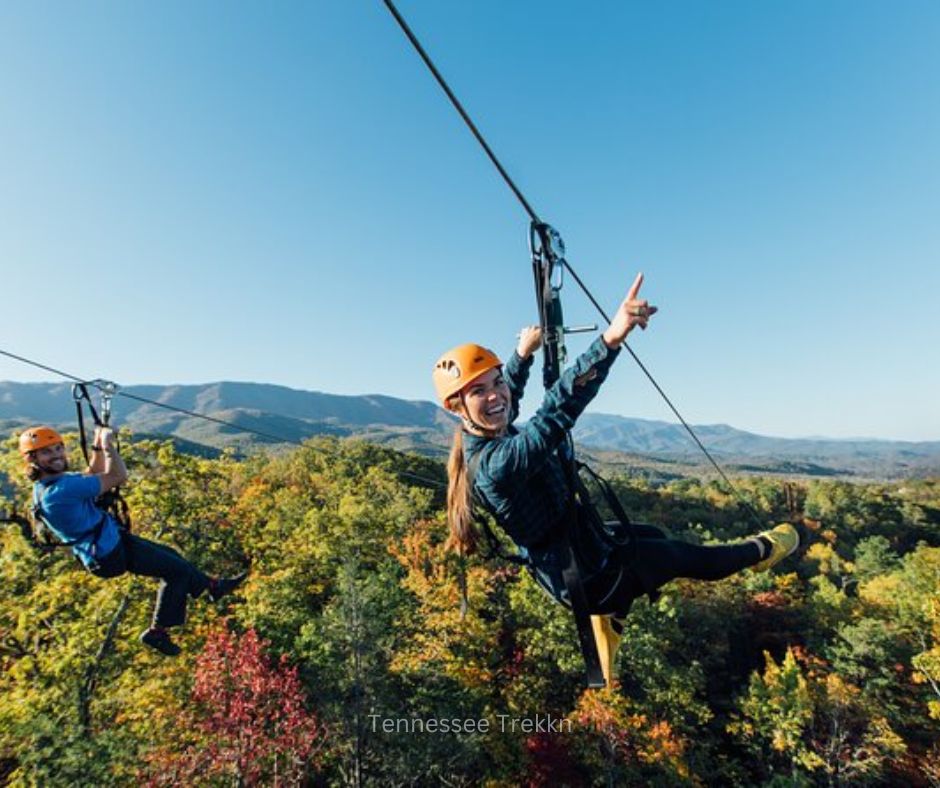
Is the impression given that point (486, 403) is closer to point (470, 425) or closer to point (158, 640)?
point (470, 425)

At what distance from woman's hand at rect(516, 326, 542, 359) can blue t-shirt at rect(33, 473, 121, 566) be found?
3.35 metres

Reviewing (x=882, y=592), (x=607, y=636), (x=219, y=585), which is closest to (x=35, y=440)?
(x=219, y=585)

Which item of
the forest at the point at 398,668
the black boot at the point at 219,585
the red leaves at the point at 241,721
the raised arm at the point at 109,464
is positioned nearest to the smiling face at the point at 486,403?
the forest at the point at 398,668

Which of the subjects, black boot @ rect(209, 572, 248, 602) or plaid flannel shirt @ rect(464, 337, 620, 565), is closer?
plaid flannel shirt @ rect(464, 337, 620, 565)

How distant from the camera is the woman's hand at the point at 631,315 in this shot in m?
2.29

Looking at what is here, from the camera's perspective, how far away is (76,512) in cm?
411

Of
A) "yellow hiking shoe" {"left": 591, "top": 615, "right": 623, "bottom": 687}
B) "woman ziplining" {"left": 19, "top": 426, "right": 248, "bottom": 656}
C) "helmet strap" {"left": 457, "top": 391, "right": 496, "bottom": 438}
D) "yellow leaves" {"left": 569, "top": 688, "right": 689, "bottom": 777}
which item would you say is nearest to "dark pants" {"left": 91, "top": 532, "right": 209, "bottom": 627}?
"woman ziplining" {"left": 19, "top": 426, "right": 248, "bottom": 656}

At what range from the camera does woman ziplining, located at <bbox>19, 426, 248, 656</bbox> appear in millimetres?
3967

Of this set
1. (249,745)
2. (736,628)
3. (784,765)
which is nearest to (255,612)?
(249,745)

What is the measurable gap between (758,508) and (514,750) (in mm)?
64408

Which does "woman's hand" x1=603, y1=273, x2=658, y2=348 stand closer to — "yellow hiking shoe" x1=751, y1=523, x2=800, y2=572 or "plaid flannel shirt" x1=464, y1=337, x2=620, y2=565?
"plaid flannel shirt" x1=464, y1=337, x2=620, y2=565

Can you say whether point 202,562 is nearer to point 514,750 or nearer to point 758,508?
point 514,750

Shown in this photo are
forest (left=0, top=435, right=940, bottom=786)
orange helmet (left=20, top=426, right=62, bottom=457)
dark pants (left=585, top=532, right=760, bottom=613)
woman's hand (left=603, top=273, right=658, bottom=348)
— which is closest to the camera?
woman's hand (left=603, top=273, right=658, bottom=348)

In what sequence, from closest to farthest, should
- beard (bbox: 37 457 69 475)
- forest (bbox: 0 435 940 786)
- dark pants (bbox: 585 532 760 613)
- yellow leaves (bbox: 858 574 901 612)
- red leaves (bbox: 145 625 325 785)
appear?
dark pants (bbox: 585 532 760 613) → beard (bbox: 37 457 69 475) → forest (bbox: 0 435 940 786) → red leaves (bbox: 145 625 325 785) → yellow leaves (bbox: 858 574 901 612)
